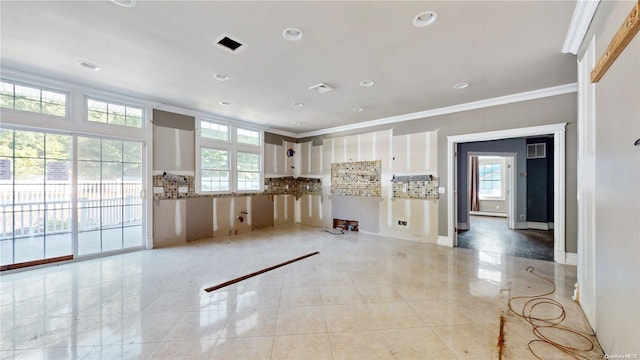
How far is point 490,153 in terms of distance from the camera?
270 inches

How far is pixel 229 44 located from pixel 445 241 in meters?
4.89

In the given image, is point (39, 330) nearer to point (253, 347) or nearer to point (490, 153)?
point (253, 347)

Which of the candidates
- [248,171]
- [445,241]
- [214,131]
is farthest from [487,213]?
[214,131]

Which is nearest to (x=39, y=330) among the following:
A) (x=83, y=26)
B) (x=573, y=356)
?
(x=83, y=26)

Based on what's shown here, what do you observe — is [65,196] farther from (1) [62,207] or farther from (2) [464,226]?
(2) [464,226]

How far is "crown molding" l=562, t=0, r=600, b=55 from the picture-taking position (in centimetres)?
198

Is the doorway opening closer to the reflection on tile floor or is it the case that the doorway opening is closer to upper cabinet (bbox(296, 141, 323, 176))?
the reflection on tile floor

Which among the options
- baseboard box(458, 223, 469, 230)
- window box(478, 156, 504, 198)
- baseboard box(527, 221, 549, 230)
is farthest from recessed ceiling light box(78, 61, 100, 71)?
window box(478, 156, 504, 198)

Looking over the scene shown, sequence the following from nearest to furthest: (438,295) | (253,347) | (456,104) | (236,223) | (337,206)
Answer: (253,347), (438,295), (456,104), (236,223), (337,206)

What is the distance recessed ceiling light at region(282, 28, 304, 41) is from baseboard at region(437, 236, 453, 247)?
4412mm

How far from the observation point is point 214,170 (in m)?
5.64

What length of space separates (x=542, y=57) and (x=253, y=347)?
4294 mm

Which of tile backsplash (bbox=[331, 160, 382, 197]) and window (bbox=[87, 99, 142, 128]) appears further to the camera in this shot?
tile backsplash (bbox=[331, 160, 382, 197])

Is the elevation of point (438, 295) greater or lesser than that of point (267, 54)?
lesser
